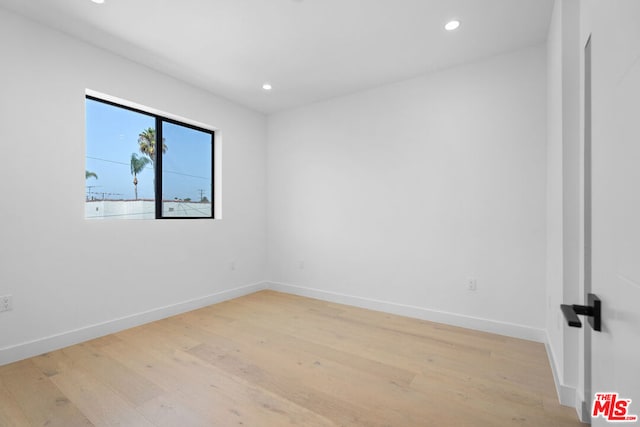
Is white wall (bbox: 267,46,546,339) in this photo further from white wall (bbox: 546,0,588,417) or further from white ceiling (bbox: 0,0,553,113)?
white wall (bbox: 546,0,588,417)

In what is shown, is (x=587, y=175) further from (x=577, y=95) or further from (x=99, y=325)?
(x=99, y=325)

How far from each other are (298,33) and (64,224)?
258cm

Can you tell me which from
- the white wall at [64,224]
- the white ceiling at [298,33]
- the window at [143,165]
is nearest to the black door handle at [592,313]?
the white ceiling at [298,33]

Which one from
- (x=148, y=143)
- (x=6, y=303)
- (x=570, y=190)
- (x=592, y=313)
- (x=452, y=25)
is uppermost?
(x=452, y=25)

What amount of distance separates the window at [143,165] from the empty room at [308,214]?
21 mm

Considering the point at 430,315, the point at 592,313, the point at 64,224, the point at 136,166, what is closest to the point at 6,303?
the point at 64,224

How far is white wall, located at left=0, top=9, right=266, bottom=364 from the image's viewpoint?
220cm

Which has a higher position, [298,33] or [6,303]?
[298,33]

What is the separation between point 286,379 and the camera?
1986 mm

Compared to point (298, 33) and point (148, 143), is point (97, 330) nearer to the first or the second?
point (148, 143)

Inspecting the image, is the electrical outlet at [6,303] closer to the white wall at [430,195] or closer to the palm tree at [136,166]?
the palm tree at [136,166]

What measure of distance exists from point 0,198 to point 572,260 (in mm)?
3896

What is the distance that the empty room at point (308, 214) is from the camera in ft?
5.69

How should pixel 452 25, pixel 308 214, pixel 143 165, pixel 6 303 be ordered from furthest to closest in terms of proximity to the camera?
pixel 308 214 → pixel 143 165 → pixel 452 25 → pixel 6 303
